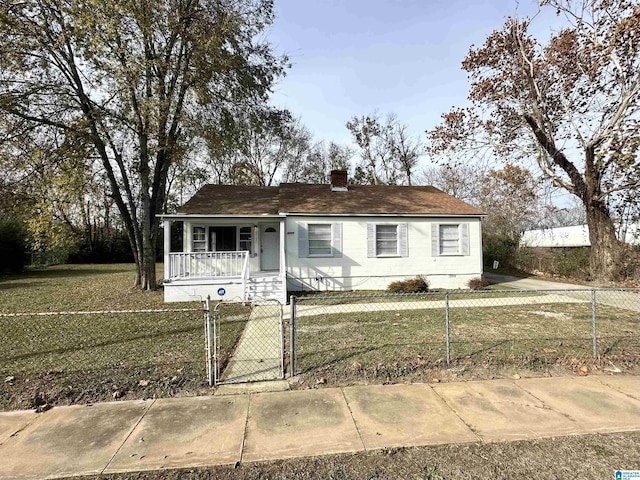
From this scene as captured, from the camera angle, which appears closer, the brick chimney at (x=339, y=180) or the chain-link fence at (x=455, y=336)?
the chain-link fence at (x=455, y=336)

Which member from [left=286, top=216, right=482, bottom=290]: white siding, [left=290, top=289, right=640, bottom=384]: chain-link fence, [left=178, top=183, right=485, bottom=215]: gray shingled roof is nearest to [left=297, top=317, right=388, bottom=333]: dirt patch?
[left=290, top=289, right=640, bottom=384]: chain-link fence

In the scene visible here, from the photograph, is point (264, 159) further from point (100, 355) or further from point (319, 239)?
point (100, 355)

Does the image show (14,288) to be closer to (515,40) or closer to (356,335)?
(356,335)

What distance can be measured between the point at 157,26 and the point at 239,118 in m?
4.20

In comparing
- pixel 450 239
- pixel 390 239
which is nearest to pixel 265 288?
pixel 390 239

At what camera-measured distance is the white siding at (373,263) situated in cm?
1180

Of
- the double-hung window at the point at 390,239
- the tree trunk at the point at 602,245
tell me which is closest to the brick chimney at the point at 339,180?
the double-hung window at the point at 390,239

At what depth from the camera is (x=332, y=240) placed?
12.0 metres

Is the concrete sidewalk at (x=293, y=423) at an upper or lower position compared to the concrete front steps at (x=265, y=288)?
lower

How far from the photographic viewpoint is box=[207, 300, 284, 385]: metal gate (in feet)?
14.3

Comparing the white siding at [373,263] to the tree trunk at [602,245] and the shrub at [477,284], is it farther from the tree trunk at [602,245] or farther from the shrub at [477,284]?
the tree trunk at [602,245]

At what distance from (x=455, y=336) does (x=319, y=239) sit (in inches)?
270

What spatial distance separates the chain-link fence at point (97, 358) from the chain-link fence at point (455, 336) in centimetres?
183

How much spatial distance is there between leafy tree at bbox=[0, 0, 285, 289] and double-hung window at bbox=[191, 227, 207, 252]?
A: 1.65m
